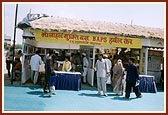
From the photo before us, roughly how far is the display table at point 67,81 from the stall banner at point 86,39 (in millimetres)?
1642

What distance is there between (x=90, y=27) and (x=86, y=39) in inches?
29.6

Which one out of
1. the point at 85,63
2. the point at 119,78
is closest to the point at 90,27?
the point at 85,63

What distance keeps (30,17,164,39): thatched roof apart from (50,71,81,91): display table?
78.0 inches

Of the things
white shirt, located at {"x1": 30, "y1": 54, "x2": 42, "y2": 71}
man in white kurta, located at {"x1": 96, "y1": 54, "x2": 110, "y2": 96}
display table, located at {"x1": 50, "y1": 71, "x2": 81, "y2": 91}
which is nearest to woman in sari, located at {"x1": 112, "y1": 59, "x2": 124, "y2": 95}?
man in white kurta, located at {"x1": 96, "y1": 54, "x2": 110, "y2": 96}

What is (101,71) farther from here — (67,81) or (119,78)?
(67,81)

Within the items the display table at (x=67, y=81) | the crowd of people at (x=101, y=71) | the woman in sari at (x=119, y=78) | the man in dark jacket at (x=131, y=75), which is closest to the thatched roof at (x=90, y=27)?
the crowd of people at (x=101, y=71)

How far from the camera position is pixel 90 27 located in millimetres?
13305

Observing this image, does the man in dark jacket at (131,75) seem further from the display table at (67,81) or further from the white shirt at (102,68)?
the display table at (67,81)

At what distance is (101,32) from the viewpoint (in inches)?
505

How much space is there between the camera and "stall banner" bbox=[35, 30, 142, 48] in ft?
40.8

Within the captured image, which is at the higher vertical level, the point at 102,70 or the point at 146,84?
the point at 102,70

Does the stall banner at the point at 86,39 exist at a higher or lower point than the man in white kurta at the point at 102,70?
higher

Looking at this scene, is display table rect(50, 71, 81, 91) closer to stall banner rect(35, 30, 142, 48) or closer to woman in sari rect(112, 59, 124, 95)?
woman in sari rect(112, 59, 124, 95)

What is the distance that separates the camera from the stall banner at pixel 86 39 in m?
12.4
